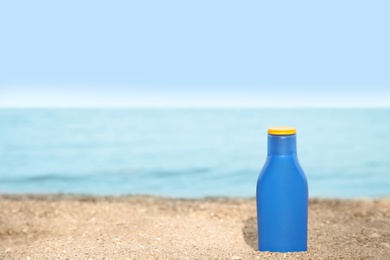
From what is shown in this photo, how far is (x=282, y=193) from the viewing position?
145 inches

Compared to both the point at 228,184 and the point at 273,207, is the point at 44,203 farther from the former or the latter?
the point at 228,184

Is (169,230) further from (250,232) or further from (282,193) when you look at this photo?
(282,193)

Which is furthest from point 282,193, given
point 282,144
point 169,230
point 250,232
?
point 169,230

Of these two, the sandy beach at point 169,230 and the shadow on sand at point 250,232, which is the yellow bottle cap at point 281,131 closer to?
the sandy beach at point 169,230

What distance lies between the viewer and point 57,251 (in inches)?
156

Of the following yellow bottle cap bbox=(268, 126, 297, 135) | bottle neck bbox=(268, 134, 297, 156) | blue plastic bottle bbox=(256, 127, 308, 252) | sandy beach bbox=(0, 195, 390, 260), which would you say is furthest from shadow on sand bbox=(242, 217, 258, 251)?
yellow bottle cap bbox=(268, 126, 297, 135)

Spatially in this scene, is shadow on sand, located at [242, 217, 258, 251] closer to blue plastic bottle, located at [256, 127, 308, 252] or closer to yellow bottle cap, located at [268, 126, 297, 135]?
blue plastic bottle, located at [256, 127, 308, 252]

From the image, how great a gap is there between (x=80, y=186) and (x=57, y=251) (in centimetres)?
699

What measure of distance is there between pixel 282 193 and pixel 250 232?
107 cm

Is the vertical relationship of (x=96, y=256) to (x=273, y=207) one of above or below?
below

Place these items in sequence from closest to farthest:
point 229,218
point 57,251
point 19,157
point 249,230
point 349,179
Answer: point 57,251
point 249,230
point 229,218
point 349,179
point 19,157

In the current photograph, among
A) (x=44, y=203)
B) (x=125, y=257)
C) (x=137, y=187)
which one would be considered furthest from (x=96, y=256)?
(x=137, y=187)

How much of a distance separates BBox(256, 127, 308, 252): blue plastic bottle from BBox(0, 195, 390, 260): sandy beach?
13 centimetres

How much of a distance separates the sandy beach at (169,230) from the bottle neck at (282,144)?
23.7 inches
